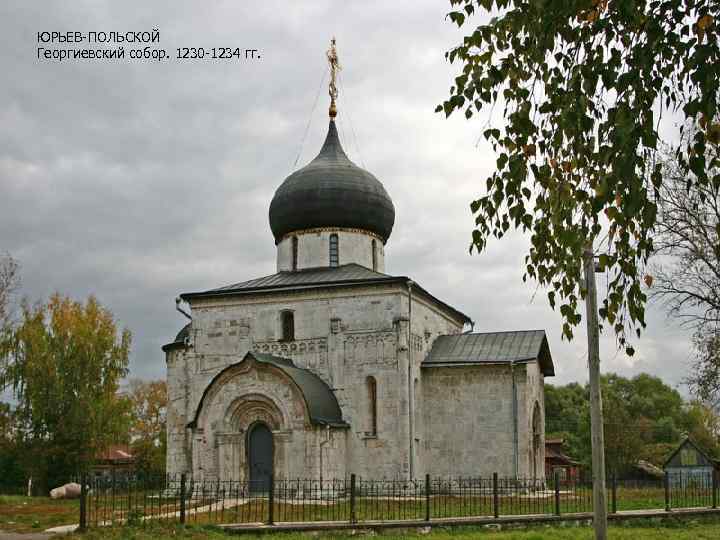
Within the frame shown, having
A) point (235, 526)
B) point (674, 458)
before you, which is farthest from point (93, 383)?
point (674, 458)

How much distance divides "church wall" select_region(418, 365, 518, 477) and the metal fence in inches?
21.5

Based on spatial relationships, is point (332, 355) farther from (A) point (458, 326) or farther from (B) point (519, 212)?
(B) point (519, 212)

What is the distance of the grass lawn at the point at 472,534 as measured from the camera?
11984mm

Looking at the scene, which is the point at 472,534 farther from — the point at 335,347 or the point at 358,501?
the point at 335,347

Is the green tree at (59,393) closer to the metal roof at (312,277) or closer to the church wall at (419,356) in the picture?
the metal roof at (312,277)

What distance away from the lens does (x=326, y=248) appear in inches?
969

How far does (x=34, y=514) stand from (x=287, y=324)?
8416 millimetres

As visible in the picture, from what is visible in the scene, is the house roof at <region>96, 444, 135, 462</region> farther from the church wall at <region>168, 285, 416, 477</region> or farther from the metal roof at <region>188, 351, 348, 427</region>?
the metal roof at <region>188, 351, 348, 427</region>

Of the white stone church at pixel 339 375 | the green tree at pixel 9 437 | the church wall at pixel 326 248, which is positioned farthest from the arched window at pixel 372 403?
the green tree at pixel 9 437

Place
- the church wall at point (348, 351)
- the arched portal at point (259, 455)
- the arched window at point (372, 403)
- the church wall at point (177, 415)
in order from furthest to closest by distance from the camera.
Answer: the church wall at point (177, 415), the arched window at point (372, 403), the church wall at point (348, 351), the arched portal at point (259, 455)

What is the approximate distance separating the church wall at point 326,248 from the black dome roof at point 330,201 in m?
0.21

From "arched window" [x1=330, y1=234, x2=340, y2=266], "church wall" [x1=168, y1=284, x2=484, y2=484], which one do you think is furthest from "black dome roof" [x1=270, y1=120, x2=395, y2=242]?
"church wall" [x1=168, y1=284, x2=484, y2=484]

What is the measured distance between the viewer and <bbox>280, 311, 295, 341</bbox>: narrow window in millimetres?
23172

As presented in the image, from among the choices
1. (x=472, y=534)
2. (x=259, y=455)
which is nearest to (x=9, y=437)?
(x=259, y=455)
